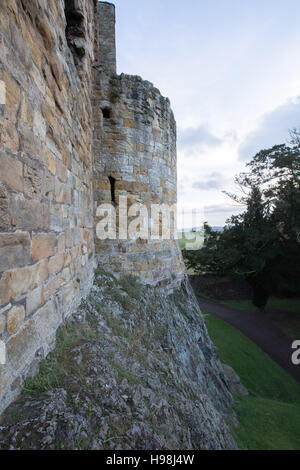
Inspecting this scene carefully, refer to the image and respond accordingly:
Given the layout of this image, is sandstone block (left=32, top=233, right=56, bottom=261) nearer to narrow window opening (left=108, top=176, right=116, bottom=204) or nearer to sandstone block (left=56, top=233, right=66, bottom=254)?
sandstone block (left=56, top=233, right=66, bottom=254)

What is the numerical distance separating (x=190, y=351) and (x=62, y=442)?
4194 millimetres

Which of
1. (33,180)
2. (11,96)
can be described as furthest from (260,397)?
(11,96)

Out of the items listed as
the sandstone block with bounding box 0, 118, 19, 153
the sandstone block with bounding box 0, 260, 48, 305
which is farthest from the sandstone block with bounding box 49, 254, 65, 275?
the sandstone block with bounding box 0, 118, 19, 153

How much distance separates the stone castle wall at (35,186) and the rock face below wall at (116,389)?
195 millimetres

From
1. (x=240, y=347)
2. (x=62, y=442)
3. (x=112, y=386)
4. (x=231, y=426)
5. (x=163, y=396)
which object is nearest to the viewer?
(x=62, y=442)

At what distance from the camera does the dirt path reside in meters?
11.1

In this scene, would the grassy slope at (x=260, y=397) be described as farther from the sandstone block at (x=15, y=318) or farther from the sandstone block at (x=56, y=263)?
the sandstone block at (x=15, y=318)

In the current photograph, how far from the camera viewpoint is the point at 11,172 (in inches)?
67.9

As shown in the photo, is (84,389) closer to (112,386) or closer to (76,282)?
(112,386)

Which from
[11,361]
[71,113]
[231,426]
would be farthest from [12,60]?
[231,426]

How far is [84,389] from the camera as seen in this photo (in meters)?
2.12

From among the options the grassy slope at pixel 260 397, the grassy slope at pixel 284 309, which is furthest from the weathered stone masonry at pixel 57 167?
the grassy slope at pixel 284 309

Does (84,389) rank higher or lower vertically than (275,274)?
higher

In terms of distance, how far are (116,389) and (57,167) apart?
2.21m
